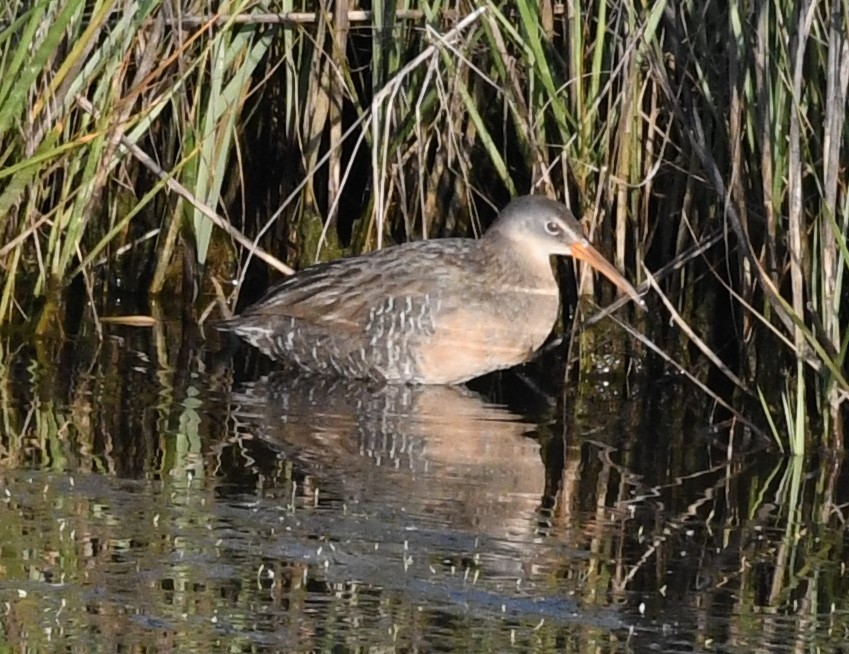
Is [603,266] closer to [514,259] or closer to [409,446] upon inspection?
[514,259]

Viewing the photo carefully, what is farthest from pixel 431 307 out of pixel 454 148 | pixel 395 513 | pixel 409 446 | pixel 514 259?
pixel 395 513

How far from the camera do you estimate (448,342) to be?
25.8 ft

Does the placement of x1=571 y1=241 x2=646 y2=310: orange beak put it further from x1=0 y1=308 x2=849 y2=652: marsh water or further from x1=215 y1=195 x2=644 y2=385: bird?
x1=0 y1=308 x2=849 y2=652: marsh water

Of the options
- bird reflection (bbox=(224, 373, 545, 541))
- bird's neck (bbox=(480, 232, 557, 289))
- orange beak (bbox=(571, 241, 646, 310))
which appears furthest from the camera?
bird's neck (bbox=(480, 232, 557, 289))

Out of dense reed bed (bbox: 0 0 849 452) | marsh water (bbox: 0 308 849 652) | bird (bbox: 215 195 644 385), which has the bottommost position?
marsh water (bbox: 0 308 849 652)

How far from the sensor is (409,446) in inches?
262

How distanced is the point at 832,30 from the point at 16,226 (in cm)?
352

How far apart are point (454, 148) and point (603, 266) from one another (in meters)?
0.88

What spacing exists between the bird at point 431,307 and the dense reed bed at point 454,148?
0.82 ft

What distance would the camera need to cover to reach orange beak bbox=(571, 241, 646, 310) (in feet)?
25.0

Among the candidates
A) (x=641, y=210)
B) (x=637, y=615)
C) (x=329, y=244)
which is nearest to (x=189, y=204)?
(x=329, y=244)

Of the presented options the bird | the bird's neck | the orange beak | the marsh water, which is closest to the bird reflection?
the marsh water

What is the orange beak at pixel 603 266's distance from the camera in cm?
762

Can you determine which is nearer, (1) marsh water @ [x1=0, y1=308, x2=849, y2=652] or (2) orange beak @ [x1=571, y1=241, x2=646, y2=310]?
(1) marsh water @ [x1=0, y1=308, x2=849, y2=652]
